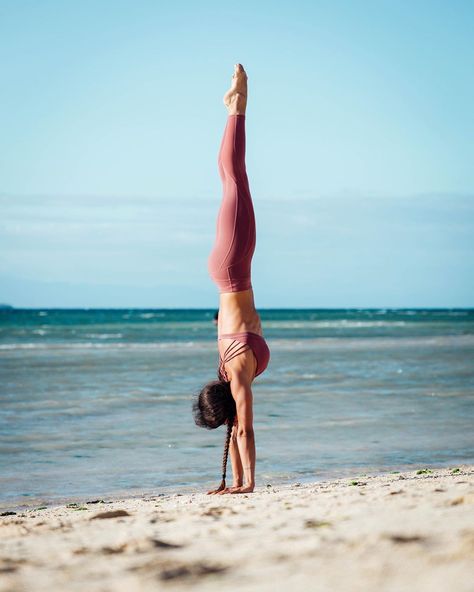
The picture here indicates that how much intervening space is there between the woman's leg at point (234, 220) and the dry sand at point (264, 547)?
1.65 meters

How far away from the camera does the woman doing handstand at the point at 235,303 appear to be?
5941 mm

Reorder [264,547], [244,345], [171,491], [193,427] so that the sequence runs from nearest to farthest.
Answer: [264,547]
[244,345]
[171,491]
[193,427]

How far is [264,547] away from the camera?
12.8 feet

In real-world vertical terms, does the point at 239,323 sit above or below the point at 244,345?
above

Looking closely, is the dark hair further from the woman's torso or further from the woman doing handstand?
the woman's torso

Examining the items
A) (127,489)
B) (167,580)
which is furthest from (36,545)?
(127,489)

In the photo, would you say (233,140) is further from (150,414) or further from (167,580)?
(150,414)

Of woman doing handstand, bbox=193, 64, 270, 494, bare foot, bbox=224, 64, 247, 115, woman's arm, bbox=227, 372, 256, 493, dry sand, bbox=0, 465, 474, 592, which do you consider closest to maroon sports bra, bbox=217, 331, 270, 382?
woman doing handstand, bbox=193, 64, 270, 494

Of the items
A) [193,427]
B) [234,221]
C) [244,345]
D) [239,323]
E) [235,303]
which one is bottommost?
[193,427]

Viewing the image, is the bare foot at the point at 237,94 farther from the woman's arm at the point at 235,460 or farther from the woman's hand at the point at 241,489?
the woman's hand at the point at 241,489

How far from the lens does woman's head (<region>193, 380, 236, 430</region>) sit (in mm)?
6223

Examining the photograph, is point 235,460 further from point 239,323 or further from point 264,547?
point 264,547

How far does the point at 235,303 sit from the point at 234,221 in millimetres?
616

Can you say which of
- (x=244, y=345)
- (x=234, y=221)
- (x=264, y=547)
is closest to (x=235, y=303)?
(x=244, y=345)
